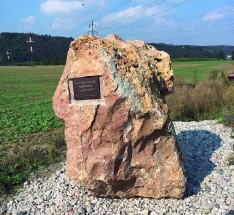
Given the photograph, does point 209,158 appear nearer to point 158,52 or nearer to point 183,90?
point 158,52

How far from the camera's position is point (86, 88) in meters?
4.41

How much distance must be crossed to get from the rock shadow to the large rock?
2.58ft

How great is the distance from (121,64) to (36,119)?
818cm

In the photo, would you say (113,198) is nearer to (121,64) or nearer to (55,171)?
(55,171)

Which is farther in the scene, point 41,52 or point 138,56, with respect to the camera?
point 41,52

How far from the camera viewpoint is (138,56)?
464 centimetres

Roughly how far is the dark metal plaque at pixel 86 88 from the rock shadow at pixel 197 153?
2.44 m

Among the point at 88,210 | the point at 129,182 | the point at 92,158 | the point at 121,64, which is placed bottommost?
the point at 88,210

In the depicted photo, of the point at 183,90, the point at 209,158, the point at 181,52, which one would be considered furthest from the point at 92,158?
the point at 181,52

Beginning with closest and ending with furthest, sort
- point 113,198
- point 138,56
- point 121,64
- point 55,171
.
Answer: point 121,64 → point 138,56 → point 113,198 → point 55,171

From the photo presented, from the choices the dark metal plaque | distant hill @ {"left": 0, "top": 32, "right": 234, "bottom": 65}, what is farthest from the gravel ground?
distant hill @ {"left": 0, "top": 32, "right": 234, "bottom": 65}

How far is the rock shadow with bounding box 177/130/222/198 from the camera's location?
5352mm

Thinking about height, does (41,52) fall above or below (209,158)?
above

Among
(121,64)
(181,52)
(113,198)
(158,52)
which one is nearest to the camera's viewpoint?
(121,64)
